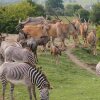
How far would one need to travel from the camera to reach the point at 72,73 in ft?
72.0

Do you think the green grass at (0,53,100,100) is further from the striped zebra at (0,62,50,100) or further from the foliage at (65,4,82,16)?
the foliage at (65,4,82,16)

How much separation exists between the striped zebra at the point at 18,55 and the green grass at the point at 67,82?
1.21 meters

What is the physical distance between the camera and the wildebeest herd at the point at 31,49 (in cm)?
1268

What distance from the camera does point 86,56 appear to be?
2794cm

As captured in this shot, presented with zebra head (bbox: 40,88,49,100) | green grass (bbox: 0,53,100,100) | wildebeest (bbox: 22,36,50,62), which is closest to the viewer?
zebra head (bbox: 40,88,49,100)

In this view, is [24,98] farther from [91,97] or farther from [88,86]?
[88,86]

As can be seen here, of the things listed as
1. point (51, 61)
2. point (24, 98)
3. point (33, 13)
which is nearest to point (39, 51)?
point (51, 61)

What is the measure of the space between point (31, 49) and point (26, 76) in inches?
407

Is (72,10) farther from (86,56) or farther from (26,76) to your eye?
(26,76)

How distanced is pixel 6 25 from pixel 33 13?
638 cm

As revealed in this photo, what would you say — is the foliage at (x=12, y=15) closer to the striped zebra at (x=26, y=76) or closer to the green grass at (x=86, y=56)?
the green grass at (x=86, y=56)

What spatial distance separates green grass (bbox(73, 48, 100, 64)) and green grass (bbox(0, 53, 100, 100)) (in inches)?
48.6

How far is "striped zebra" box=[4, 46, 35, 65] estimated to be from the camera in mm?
16359

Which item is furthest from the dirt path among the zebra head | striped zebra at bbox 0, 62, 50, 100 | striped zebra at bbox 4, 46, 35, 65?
the zebra head
